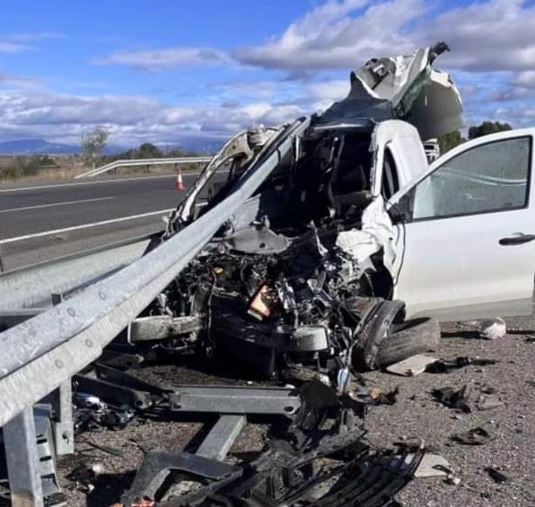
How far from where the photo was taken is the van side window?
723 centimetres

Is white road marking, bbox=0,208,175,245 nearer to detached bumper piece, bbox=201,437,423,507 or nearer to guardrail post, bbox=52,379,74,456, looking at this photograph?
guardrail post, bbox=52,379,74,456

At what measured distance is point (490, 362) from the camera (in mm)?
6488

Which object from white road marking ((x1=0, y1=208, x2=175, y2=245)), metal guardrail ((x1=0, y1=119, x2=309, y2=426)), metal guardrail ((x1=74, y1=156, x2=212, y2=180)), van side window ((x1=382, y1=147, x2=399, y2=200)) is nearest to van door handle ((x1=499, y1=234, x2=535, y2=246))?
van side window ((x1=382, y1=147, x2=399, y2=200))

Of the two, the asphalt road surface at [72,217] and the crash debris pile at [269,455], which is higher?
the asphalt road surface at [72,217]

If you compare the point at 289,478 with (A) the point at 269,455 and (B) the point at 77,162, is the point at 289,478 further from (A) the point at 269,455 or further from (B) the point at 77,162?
(B) the point at 77,162

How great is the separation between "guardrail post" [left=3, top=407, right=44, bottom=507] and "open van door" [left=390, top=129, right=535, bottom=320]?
12.5 feet

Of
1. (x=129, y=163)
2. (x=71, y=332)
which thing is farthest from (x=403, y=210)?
(x=129, y=163)

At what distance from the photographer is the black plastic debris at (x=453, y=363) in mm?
6297

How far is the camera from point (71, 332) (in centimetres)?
302

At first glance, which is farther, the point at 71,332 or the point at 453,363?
the point at 453,363

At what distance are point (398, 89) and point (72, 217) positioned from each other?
10.5m

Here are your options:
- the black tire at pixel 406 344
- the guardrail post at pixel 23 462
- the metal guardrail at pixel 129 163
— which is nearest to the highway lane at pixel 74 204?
the metal guardrail at pixel 129 163

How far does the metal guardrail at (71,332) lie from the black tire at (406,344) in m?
2.29

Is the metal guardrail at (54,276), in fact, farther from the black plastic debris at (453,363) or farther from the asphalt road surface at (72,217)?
the asphalt road surface at (72,217)
